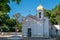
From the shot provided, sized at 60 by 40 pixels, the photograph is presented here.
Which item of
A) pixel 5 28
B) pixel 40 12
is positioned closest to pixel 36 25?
pixel 40 12

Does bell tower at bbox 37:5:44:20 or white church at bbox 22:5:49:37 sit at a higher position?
bell tower at bbox 37:5:44:20

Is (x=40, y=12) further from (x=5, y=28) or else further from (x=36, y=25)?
(x=5, y=28)

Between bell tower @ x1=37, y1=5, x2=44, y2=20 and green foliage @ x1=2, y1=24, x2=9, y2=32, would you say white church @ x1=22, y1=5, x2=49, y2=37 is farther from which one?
green foliage @ x1=2, y1=24, x2=9, y2=32

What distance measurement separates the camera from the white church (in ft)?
128

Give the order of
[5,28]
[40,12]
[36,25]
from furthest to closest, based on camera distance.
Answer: [5,28] → [40,12] → [36,25]

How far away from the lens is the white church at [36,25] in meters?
39.1

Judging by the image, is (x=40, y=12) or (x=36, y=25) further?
(x=40, y=12)

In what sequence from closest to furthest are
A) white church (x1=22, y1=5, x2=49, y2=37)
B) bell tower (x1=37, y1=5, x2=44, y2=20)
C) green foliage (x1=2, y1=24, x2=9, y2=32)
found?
1. white church (x1=22, y1=5, x2=49, y2=37)
2. bell tower (x1=37, y1=5, x2=44, y2=20)
3. green foliage (x1=2, y1=24, x2=9, y2=32)

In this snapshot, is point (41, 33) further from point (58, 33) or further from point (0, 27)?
point (0, 27)

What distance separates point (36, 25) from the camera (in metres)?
39.4

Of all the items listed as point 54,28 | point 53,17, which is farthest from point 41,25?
point 53,17

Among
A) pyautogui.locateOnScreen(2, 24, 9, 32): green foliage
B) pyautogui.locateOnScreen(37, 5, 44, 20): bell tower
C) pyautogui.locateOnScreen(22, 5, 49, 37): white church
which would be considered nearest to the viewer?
pyautogui.locateOnScreen(22, 5, 49, 37): white church

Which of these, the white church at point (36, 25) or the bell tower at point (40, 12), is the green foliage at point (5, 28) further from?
the bell tower at point (40, 12)

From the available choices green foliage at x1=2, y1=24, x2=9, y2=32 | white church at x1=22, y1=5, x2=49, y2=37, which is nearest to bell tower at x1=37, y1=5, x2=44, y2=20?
white church at x1=22, y1=5, x2=49, y2=37
